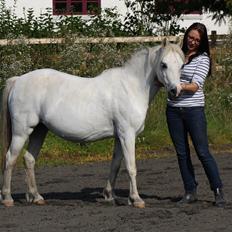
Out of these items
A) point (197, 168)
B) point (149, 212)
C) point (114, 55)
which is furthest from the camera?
point (114, 55)

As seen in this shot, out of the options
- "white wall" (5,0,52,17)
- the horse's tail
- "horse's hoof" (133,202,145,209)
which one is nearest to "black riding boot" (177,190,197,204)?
"horse's hoof" (133,202,145,209)

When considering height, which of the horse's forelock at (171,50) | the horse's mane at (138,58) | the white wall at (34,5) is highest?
the horse's forelock at (171,50)

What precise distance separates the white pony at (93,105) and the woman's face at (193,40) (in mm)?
198

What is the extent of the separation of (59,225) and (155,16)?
14.8m

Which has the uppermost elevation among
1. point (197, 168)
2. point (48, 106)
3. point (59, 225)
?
point (48, 106)

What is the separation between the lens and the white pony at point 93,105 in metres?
9.90

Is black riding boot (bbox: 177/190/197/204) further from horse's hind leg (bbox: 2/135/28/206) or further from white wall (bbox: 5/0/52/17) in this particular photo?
white wall (bbox: 5/0/52/17)

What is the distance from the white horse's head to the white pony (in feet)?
0.03

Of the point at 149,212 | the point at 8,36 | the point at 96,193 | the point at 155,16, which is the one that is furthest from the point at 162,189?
the point at 155,16

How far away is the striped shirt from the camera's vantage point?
A: 9789 mm

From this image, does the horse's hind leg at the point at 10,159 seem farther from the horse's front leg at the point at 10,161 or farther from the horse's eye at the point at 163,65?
the horse's eye at the point at 163,65

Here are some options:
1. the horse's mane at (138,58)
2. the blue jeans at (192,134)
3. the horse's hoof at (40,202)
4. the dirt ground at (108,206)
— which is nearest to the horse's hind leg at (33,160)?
the horse's hoof at (40,202)

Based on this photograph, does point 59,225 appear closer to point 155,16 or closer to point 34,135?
point 34,135

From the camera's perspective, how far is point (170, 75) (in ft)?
31.5
